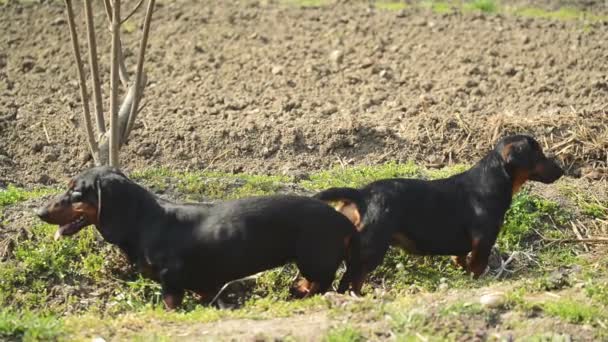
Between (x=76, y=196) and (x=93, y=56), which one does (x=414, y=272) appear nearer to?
(x=76, y=196)

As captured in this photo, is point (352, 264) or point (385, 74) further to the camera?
point (385, 74)

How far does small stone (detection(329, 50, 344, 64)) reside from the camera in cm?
1480

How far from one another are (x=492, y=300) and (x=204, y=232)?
2449 mm

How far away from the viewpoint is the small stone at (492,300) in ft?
24.4

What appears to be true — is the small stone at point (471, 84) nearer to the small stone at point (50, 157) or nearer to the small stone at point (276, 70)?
the small stone at point (276, 70)

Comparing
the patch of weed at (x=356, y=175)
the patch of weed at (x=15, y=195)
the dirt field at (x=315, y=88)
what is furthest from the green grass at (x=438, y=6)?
the patch of weed at (x=15, y=195)

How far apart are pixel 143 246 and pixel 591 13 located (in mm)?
10386

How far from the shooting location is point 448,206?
970cm

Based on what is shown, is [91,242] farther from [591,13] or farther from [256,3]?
[591,13]

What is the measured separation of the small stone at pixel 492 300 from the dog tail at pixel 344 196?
201 cm

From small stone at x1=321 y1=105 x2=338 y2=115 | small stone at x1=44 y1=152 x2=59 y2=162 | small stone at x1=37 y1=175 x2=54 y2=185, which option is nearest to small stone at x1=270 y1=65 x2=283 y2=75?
small stone at x1=321 y1=105 x2=338 y2=115

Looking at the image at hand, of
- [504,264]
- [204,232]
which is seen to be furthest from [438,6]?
[204,232]

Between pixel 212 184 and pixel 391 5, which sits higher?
pixel 391 5

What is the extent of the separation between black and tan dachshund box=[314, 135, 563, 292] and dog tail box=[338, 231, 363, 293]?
1.7 inches
